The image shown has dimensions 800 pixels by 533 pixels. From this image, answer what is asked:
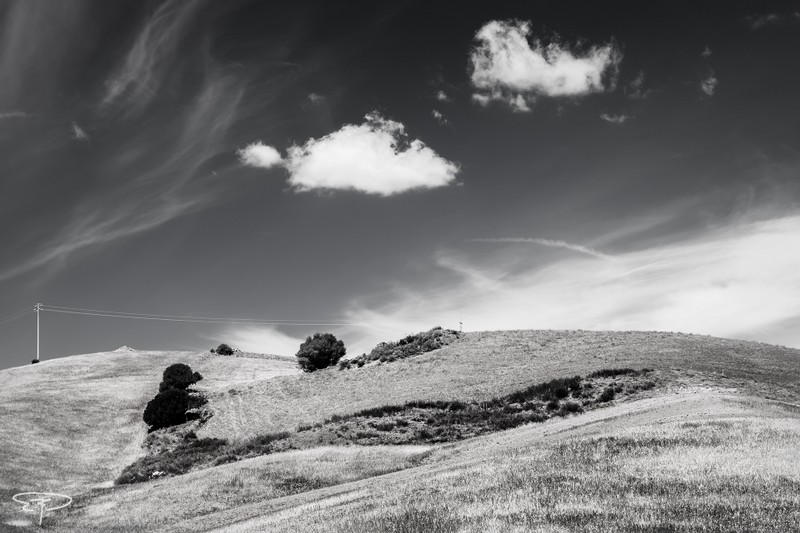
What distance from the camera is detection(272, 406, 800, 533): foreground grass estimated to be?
1359cm

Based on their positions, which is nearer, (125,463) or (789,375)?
(789,375)

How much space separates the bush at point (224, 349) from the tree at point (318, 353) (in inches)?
1181

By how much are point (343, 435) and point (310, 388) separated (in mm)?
21901

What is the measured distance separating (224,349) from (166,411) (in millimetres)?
45156

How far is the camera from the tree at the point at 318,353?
77.2 meters

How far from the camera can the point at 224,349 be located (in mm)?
104562

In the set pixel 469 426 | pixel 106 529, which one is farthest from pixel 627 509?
pixel 469 426

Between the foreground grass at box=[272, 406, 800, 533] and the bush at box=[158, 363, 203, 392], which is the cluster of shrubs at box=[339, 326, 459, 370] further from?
the foreground grass at box=[272, 406, 800, 533]

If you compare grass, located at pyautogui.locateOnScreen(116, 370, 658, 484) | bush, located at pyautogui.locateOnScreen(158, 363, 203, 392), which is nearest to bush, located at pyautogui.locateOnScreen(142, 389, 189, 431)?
bush, located at pyautogui.locateOnScreen(158, 363, 203, 392)

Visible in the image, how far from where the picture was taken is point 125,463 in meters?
51.0

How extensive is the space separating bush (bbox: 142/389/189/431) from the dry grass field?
1708 millimetres

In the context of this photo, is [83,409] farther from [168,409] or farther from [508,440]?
[508,440]

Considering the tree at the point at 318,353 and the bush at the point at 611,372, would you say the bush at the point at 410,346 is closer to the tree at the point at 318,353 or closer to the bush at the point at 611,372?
the tree at the point at 318,353

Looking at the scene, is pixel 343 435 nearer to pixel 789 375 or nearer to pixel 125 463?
pixel 125 463
